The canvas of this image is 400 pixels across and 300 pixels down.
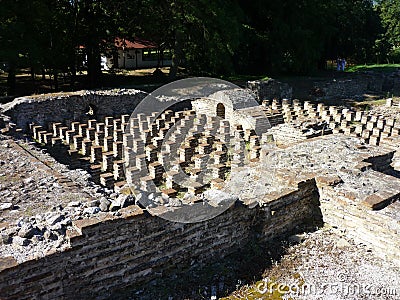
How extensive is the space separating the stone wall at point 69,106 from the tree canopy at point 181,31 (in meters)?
2.80

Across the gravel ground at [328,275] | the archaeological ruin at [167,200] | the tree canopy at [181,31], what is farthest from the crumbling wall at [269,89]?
the gravel ground at [328,275]

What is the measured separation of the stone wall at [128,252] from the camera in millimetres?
4621

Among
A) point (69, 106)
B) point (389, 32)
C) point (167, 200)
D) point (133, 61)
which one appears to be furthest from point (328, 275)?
point (389, 32)

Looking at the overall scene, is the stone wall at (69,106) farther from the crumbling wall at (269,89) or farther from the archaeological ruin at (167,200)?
the crumbling wall at (269,89)

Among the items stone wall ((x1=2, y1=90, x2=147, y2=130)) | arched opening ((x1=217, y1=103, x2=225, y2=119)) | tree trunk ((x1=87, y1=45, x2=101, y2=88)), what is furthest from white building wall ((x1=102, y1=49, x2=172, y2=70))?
arched opening ((x1=217, y1=103, x2=225, y2=119))

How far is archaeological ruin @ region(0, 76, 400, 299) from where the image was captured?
4.93 m

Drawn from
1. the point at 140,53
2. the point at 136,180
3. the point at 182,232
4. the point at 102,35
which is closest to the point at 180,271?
the point at 182,232

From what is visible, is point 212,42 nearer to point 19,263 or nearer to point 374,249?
point 374,249

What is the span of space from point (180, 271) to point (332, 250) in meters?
2.41

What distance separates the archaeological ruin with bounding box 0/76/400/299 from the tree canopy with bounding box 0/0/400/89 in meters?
5.74

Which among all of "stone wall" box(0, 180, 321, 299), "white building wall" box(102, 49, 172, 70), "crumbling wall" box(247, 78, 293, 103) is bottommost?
"stone wall" box(0, 180, 321, 299)

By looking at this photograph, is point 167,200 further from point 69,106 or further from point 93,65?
point 93,65

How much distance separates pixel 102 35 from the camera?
20156mm

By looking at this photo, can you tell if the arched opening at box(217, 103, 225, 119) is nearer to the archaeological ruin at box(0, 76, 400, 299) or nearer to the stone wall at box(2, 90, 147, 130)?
the archaeological ruin at box(0, 76, 400, 299)
